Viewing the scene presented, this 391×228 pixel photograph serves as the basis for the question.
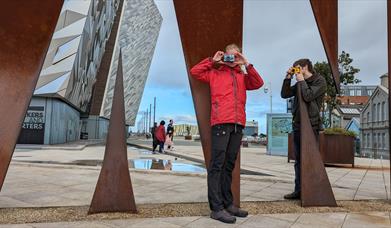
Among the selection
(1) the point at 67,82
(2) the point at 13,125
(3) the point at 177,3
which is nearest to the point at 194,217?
(2) the point at 13,125

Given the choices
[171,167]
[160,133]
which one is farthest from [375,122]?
[171,167]

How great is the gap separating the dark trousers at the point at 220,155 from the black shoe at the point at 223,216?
0.15 feet

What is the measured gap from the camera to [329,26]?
14.7ft

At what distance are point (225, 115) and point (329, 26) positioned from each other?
1987 mm

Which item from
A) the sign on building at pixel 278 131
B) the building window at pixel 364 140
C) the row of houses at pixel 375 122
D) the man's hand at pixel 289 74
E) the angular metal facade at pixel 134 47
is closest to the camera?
the man's hand at pixel 289 74

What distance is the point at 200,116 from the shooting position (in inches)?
160

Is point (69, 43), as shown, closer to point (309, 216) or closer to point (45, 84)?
point (45, 84)

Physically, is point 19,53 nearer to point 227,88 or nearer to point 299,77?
point 227,88

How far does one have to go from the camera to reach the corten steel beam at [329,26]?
173 inches

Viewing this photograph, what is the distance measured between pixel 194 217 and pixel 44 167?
603cm

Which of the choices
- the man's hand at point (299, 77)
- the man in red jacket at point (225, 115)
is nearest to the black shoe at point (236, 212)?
the man in red jacket at point (225, 115)

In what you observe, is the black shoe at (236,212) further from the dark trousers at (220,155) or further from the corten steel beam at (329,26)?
the corten steel beam at (329,26)

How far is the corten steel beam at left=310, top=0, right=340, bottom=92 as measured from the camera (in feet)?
14.4

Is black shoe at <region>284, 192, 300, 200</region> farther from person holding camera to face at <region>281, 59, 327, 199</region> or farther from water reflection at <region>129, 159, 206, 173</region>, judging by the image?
water reflection at <region>129, 159, 206, 173</region>
